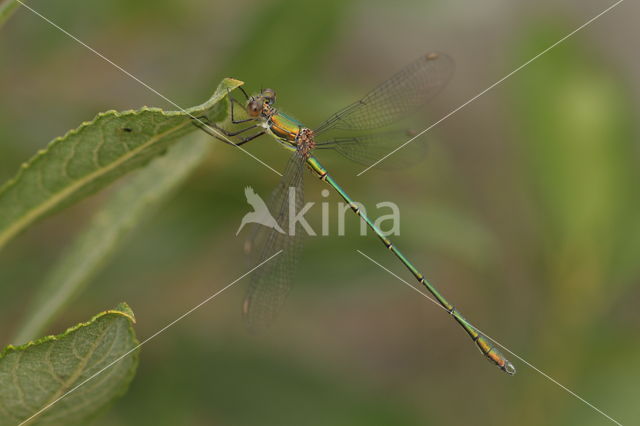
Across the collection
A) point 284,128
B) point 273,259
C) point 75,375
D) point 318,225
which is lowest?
point 75,375

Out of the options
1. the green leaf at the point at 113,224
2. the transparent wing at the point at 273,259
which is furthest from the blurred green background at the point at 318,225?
the green leaf at the point at 113,224

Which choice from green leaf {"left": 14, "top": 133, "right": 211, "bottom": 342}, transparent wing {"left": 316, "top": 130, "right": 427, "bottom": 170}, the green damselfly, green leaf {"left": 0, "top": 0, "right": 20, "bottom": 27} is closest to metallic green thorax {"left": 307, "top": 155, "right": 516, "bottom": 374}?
the green damselfly

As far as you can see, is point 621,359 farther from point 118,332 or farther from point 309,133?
point 118,332

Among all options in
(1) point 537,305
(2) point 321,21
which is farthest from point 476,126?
(2) point 321,21

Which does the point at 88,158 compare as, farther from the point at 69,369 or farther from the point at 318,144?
the point at 318,144

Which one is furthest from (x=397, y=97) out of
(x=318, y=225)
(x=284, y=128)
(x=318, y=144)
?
(x=318, y=225)

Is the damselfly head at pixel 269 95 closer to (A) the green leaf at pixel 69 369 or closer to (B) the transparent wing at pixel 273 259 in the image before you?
(B) the transparent wing at pixel 273 259

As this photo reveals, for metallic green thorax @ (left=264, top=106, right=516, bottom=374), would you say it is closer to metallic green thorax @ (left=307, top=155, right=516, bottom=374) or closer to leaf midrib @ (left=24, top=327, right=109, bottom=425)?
metallic green thorax @ (left=307, top=155, right=516, bottom=374)
